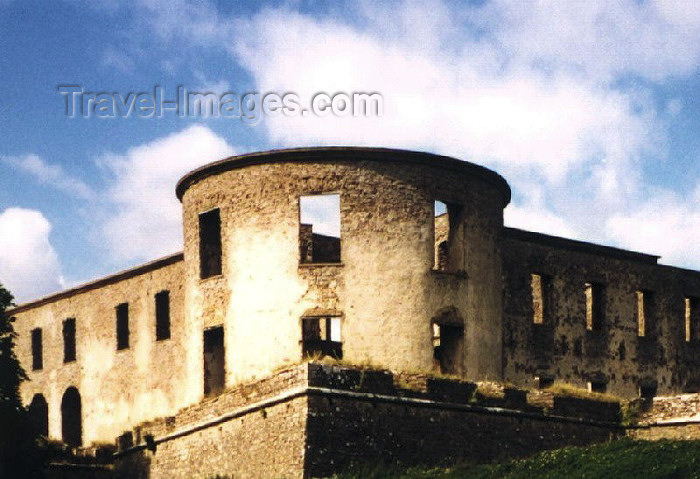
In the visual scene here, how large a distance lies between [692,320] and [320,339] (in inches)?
446

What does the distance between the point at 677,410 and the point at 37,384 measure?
21.6 metres

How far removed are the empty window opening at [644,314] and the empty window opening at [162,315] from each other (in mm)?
12748

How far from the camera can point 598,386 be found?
3469 centimetres

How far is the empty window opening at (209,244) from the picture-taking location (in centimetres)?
3083

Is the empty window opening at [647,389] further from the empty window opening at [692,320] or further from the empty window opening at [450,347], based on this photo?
the empty window opening at [450,347]

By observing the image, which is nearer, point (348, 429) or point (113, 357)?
point (348, 429)

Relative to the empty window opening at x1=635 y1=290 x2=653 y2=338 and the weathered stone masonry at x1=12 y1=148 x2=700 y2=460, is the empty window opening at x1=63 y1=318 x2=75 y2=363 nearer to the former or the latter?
the weathered stone masonry at x1=12 y1=148 x2=700 y2=460

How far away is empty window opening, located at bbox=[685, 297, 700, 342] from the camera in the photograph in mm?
37844

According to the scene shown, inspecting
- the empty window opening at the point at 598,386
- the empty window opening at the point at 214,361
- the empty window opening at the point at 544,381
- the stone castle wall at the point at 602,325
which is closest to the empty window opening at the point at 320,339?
the empty window opening at the point at 214,361

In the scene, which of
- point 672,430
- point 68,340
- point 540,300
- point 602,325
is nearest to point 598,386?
point 602,325

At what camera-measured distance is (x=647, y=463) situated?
22.7 meters

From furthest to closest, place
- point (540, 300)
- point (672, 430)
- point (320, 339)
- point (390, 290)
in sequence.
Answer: point (540, 300)
point (320, 339)
point (390, 290)
point (672, 430)

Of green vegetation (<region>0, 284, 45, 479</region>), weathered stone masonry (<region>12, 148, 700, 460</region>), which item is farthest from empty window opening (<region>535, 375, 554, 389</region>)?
green vegetation (<region>0, 284, 45, 479</region>)

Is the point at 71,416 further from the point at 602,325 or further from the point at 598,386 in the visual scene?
the point at 602,325
